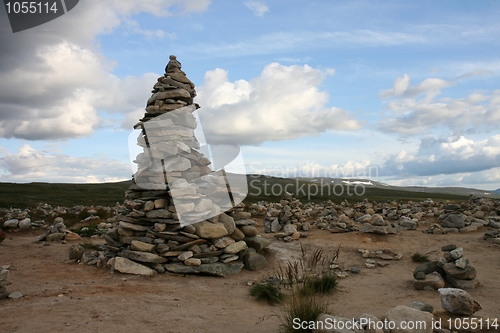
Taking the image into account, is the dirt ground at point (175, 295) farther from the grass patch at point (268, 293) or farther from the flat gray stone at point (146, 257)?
the flat gray stone at point (146, 257)

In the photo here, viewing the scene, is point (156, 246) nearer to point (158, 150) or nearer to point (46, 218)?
point (158, 150)

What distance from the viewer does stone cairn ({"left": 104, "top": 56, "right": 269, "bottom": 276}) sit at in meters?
11.0

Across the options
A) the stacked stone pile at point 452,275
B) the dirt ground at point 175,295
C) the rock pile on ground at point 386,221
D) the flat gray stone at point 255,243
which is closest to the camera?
the dirt ground at point 175,295

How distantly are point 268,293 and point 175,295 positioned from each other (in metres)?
2.20

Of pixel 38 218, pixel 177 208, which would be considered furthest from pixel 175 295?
pixel 38 218

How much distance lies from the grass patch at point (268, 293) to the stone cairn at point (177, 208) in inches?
104

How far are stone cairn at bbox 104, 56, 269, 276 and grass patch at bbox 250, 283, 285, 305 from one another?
8.67 feet

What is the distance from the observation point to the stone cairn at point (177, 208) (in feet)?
36.0

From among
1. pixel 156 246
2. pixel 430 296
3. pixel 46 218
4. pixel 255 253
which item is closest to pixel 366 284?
pixel 430 296

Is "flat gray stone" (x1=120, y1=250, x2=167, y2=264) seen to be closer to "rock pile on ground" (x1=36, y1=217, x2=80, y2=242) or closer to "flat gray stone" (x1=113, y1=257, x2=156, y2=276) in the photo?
"flat gray stone" (x1=113, y1=257, x2=156, y2=276)

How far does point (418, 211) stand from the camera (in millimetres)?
21359

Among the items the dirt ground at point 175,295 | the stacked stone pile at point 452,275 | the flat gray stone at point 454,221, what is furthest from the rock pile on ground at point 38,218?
the flat gray stone at point 454,221

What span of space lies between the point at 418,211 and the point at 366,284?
522 inches

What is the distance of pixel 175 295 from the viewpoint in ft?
27.8
